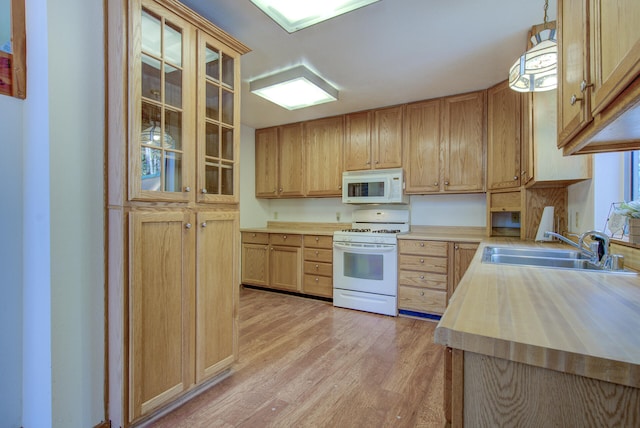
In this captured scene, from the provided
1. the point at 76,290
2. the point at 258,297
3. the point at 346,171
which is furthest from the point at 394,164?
the point at 76,290

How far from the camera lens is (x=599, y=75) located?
0.75 m

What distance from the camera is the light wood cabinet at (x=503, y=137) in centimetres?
271

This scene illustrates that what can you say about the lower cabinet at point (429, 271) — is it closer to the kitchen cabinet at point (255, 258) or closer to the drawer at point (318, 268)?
the drawer at point (318, 268)

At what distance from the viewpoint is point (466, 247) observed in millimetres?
2910

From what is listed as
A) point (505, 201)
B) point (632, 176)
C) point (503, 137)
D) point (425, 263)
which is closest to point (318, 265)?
point (425, 263)

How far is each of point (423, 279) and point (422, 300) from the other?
0.71 feet

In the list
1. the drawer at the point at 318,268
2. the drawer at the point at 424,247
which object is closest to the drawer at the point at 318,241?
the drawer at the point at 318,268

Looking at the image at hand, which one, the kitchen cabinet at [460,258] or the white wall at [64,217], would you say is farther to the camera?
the kitchen cabinet at [460,258]

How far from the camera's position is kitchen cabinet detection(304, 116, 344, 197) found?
3881 millimetres

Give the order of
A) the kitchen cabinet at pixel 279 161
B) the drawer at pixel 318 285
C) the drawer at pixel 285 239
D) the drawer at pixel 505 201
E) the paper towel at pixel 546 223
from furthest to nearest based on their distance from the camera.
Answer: the kitchen cabinet at pixel 279 161, the drawer at pixel 285 239, the drawer at pixel 318 285, the drawer at pixel 505 201, the paper towel at pixel 546 223

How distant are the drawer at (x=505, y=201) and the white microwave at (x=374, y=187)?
0.89m

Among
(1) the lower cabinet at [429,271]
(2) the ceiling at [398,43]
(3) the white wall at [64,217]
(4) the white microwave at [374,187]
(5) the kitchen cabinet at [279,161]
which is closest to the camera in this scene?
(3) the white wall at [64,217]

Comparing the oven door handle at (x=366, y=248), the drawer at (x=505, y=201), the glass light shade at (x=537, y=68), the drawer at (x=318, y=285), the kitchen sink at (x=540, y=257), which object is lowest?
the drawer at (x=318, y=285)

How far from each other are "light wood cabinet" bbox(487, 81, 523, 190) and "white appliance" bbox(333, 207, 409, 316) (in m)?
1.08
